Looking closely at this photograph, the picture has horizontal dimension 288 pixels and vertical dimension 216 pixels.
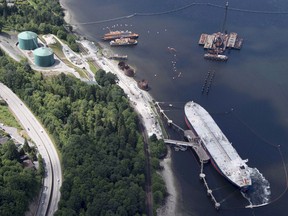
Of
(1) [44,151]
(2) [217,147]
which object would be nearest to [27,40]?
(1) [44,151]

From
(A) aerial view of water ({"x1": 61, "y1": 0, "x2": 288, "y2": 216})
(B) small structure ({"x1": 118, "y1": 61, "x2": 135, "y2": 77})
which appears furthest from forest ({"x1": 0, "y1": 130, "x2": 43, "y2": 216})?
(B) small structure ({"x1": 118, "y1": 61, "x2": 135, "y2": 77})

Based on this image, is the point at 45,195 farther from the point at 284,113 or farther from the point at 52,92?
the point at 284,113

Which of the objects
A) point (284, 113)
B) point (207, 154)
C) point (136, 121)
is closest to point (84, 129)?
point (136, 121)

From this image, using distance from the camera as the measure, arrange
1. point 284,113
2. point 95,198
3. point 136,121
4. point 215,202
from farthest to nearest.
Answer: point 284,113 < point 136,121 < point 215,202 < point 95,198

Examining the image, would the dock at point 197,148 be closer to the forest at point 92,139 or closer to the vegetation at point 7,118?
the forest at point 92,139

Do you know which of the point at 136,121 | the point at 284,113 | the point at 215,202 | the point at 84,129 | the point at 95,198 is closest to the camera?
the point at 95,198

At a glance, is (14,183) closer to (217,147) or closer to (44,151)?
(44,151)
